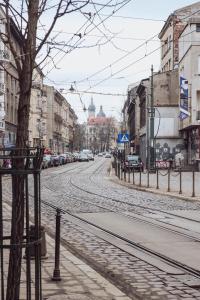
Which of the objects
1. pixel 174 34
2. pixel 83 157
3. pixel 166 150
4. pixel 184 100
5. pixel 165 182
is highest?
pixel 174 34

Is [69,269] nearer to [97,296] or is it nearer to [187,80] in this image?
[97,296]

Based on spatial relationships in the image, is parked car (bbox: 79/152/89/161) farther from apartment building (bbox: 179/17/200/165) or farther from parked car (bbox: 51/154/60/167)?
apartment building (bbox: 179/17/200/165)

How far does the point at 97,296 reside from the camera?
6.80 metres

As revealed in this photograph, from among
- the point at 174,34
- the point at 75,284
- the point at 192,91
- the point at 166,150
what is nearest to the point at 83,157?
the point at 174,34

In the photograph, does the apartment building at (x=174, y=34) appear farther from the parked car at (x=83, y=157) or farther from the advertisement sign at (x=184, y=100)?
the parked car at (x=83, y=157)

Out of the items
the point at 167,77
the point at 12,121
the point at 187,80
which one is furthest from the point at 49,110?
the point at 187,80

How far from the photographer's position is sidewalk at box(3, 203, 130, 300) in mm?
6801

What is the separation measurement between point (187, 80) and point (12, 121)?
25.6 metres

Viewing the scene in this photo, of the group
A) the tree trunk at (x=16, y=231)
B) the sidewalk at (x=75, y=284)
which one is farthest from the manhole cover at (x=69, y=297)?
the tree trunk at (x=16, y=231)

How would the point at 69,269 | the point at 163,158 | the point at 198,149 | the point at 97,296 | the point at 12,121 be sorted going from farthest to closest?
the point at 12,121
the point at 163,158
the point at 198,149
the point at 69,269
the point at 97,296

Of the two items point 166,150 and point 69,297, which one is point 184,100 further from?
point 69,297

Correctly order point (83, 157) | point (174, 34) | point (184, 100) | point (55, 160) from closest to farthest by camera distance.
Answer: point (184, 100), point (174, 34), point (55, 160), point (83, 157)

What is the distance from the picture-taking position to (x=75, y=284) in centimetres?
741

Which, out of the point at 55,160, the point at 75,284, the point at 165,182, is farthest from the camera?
the point at 55,160
